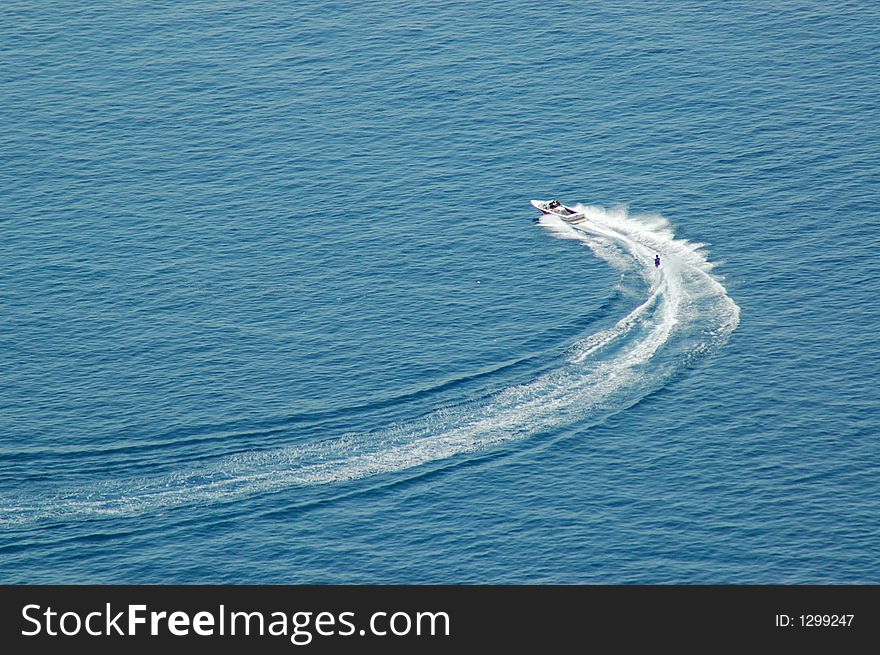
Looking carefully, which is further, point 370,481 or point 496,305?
point 496,305

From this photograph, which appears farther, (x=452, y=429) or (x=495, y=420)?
(x=495, y=420)

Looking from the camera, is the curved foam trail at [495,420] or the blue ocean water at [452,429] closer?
the blue ocean water at [452,429]

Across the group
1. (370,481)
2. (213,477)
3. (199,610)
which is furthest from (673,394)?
(199,610)

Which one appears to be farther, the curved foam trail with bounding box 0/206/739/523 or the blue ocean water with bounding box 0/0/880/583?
the curved foam trail with bounding box 0/206/739/523

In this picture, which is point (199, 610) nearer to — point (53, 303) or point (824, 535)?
point (824, 535)

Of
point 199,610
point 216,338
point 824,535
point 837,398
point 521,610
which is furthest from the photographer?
point 216,338

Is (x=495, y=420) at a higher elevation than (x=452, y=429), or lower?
higher

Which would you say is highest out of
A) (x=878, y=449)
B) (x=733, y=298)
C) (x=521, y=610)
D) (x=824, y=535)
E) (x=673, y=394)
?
(x=733, y=298)

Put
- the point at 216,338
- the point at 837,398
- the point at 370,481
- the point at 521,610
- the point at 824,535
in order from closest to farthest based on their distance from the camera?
the point at 521,610 → the point at 824,535 → the point at 370,481 → the point at 837,398 → the point at 216,338
